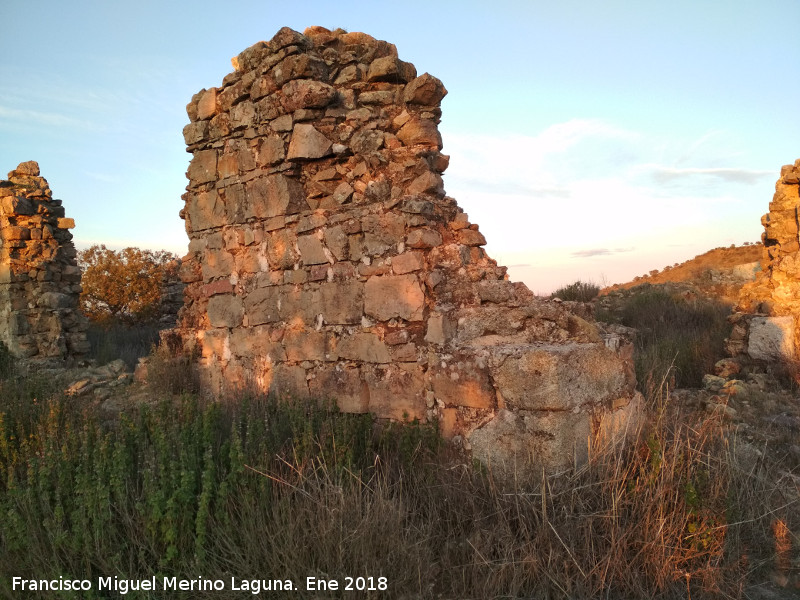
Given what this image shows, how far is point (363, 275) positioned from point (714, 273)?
51.7 feet

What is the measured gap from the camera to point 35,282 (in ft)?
32.2


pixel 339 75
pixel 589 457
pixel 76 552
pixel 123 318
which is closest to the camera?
pixel 76 552

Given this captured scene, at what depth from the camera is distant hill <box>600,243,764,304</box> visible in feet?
49.3

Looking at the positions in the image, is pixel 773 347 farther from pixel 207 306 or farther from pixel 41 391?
pixel 41 391

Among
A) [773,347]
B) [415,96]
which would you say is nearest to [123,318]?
[415,96]

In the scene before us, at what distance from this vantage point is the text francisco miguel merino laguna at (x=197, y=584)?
8.50 feet

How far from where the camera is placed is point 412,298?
4.15 metres

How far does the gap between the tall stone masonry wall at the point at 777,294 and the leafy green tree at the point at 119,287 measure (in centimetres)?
1213

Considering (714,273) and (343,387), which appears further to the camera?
(714,273)

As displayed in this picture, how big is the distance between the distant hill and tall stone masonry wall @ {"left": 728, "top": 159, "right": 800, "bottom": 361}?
172 inches

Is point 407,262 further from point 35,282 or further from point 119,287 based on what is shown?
point 119,287

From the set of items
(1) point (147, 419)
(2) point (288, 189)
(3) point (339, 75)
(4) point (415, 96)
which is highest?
(3) point (339, 75)

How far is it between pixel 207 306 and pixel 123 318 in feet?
31.2

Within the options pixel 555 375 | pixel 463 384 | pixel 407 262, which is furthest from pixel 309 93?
pixel 555 375
